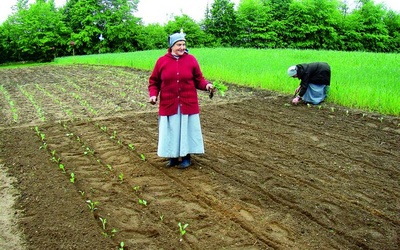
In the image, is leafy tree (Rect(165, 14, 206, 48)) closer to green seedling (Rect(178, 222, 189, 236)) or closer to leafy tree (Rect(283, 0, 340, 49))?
leafy tree (Rect(283, 0, 340, 49))

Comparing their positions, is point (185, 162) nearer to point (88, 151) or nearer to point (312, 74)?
point (88, 151)

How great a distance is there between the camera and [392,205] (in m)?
4.17

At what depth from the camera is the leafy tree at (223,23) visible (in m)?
44.1

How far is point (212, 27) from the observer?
4459cm

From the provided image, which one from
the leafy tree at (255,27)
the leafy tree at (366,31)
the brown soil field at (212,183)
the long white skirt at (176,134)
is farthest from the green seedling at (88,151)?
the leafy tree at (366,31)

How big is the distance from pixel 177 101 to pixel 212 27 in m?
41.0

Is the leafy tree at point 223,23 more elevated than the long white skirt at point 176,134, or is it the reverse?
the leafy tree at point 223,23

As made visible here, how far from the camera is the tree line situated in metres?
42.5

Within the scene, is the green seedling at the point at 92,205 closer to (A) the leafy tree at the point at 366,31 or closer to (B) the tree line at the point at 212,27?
(B) the tree line at the point at 212,27


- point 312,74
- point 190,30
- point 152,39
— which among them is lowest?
point 312,74

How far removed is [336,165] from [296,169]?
61cm

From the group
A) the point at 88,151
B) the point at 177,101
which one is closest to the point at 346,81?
the point at 177,101

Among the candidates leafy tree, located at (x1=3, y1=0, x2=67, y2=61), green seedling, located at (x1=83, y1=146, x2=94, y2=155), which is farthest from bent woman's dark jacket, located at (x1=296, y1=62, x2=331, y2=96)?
leafy tree, located at (x1=3, y1=0, x2=67, y2=61)

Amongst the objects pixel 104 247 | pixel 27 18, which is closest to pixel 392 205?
pixel 104 247
